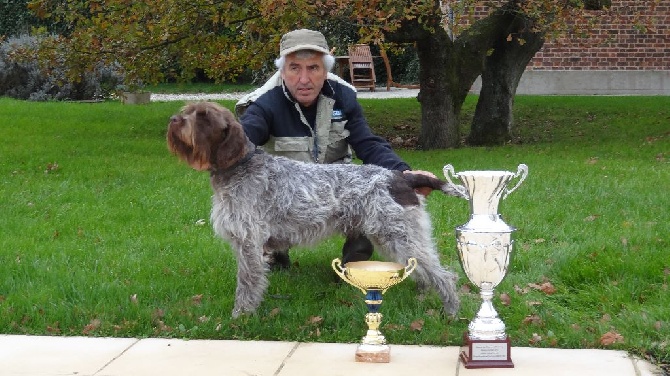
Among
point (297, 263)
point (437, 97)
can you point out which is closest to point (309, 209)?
point (297, 263)

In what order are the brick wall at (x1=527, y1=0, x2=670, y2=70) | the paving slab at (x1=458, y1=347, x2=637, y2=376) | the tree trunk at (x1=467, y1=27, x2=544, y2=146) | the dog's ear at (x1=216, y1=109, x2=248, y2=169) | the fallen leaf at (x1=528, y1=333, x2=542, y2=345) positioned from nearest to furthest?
the paving slab at (x1=458, y1=347, x2=637, y2=376), the fallen leaf at (x1=528, y1=333, x2=542, y2=345), the dog's ear at (x1=216, y1=109, x2=248, y2=169), the tree trunk at (x1=467, y1=27, x2=544, y2=146), the brick wall at (x1=527, y1=0, x2=670, y2=70)

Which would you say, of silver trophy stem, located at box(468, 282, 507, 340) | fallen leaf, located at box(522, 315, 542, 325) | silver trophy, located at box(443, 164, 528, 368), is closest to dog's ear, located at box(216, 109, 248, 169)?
silver trophy, located at box(443, 164, 528, 368)

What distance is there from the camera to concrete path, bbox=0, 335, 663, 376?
199 inches

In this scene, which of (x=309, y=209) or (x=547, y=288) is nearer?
(x=309, y=209)

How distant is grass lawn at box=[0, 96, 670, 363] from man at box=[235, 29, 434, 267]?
2.98ft

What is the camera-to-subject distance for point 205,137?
5594 mm

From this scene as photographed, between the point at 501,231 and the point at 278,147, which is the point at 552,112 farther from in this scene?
the point at 501,231

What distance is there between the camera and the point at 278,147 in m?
6.71

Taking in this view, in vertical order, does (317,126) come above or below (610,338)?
above

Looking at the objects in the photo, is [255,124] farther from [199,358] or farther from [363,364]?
[363,364]

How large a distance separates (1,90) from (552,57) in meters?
15.0

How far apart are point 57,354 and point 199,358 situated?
33.2 inches

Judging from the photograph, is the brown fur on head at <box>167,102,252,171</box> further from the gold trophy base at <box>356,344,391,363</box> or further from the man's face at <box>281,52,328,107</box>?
the gold trophy base at <box>356,344,391,363</box>

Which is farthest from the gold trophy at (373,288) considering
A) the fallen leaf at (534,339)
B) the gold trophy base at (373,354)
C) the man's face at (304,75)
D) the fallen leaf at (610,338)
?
the man's face at (304,75)
